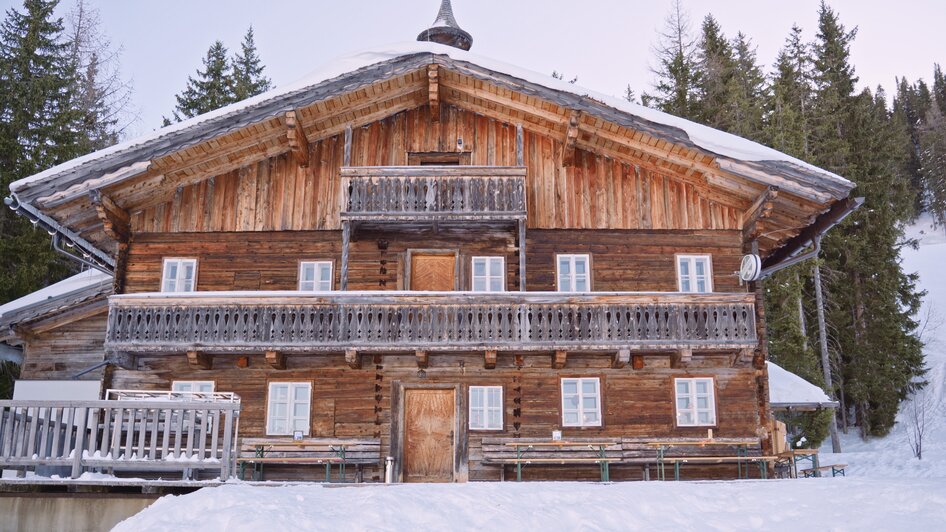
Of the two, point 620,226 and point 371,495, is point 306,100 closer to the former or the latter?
point 620,226

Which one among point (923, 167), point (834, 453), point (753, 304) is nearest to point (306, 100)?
point (753, 304)

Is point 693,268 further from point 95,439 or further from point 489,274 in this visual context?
point 95,439

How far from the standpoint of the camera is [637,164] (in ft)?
72.7

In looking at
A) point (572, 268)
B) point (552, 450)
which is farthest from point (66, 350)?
point (572, 268)

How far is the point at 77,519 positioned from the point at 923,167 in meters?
78.2

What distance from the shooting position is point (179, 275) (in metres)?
21.8

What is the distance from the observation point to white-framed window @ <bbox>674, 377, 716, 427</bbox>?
20.8 metres

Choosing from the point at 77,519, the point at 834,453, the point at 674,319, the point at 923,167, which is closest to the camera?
the point at 77,519

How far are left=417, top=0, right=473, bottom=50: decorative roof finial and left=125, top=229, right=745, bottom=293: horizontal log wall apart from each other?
852cm

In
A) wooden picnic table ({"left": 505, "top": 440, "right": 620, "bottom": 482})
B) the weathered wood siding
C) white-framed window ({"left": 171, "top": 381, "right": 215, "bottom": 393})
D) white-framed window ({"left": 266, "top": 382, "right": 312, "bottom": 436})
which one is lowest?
wooden picnic table ({"left": 505, "top": 440, "right": 620, "bottom": 482})

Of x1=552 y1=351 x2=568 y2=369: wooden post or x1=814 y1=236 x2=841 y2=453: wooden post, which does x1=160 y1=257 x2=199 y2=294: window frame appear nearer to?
x1=552 y1=351 x2=568 y2=369: wooden post

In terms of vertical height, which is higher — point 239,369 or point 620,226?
point 620,226

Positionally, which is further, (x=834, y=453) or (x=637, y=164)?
(x=834, y=453)

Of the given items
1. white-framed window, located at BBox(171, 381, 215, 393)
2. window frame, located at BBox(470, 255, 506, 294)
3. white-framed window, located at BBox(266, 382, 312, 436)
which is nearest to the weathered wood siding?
white-framed window, located at BBox(171, 381, 215, 393)
